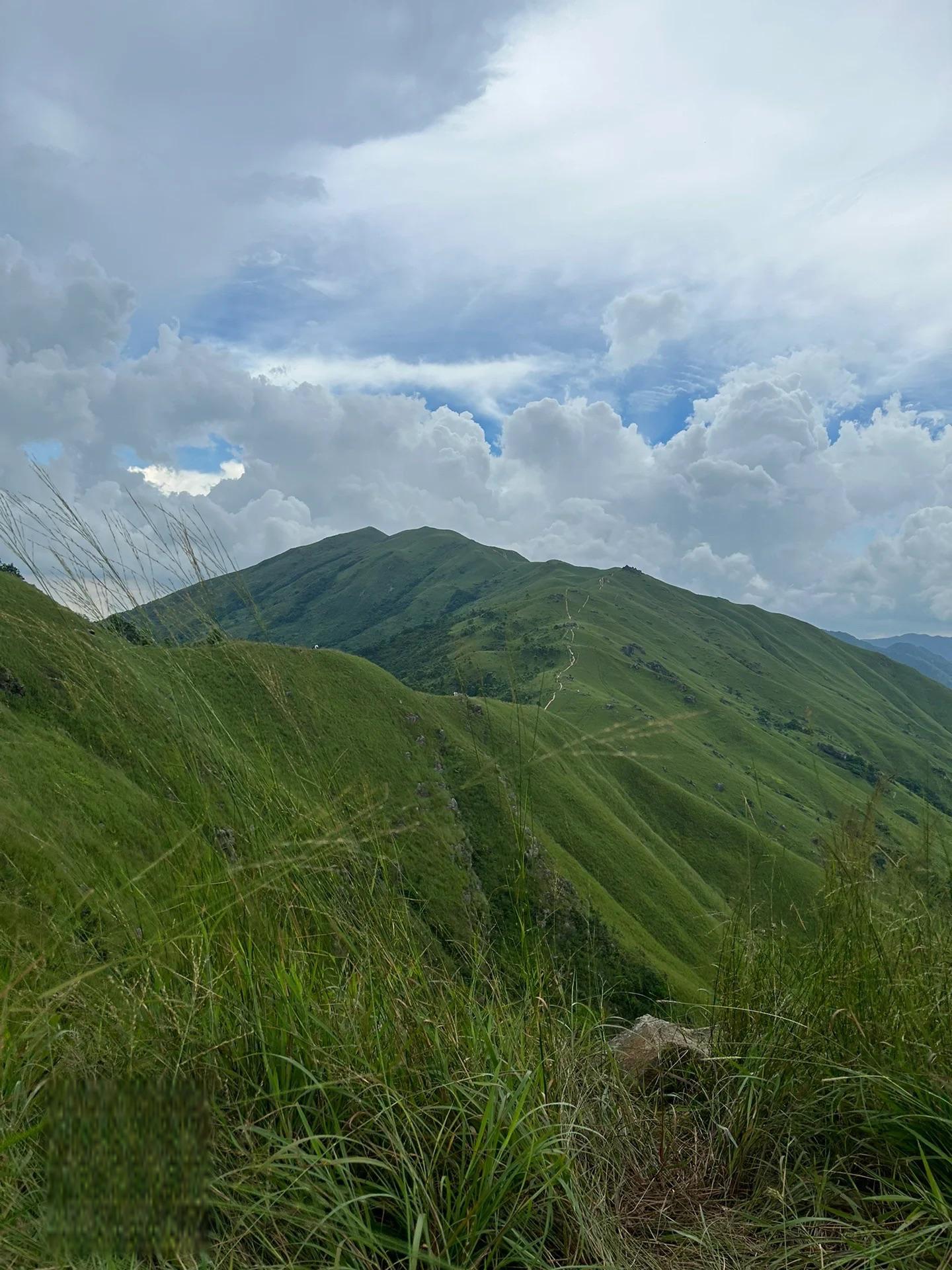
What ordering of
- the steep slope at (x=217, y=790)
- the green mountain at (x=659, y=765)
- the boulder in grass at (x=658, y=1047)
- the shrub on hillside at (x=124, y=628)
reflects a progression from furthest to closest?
the green mountain at (x=659, y=765) < the boulder in grass at (x=658, y=1047) < the shrub on hillside at (x=124, y=628) < the steep slope at (x=217, y=790)

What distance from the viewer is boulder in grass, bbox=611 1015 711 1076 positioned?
11.9 ft

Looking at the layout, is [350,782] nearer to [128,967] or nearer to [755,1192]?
[128,967]

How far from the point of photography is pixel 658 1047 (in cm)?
379

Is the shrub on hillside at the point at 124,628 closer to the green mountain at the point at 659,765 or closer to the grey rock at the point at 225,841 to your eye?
the green mountain at the point at 659,765

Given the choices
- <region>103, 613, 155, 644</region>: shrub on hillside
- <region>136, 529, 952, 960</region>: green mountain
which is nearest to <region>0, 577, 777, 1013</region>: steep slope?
<region>103, 613, 155, 644</region>: shrub on hillside

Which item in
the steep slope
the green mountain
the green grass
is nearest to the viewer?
the green grass

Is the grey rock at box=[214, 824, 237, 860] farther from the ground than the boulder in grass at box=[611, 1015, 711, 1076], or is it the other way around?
the grey rock at box=[214, 824, 237, 860]

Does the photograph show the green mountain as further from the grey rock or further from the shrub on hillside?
the grey rock

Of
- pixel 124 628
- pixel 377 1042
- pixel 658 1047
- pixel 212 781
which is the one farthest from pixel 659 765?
pixel 377 1042

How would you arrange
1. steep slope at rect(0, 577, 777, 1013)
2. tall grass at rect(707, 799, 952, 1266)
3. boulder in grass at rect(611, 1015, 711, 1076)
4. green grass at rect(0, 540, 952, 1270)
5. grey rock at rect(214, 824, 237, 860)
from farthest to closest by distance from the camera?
1. boulder in grass at rect(611, 1015, 711, 1076)
2. grey rock at rect(214, 824, 237, 860)
3. steep slope at rect(0, 577, 777, 1013)
4. tall grass at rect(707, 799, 952, 1266)
5. green grass at rect(0, 540, 952, 1270)

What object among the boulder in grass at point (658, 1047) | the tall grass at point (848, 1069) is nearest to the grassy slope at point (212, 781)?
the tall grass at point (848, 1069)

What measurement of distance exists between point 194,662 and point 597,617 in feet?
653

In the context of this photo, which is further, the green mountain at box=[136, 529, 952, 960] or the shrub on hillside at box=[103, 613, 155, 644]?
the green mountain at box=[136, 529, 952, 960]

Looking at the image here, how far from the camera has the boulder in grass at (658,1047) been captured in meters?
3.62
